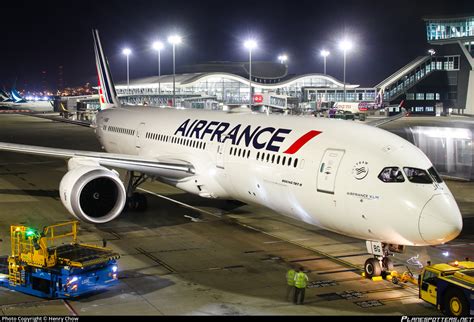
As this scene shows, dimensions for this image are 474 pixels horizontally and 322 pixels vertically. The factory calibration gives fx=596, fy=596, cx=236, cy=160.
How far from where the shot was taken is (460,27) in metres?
89.9

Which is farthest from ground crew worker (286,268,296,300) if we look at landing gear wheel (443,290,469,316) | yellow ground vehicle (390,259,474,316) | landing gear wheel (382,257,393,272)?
landing gear wheel (443,290,469,316)

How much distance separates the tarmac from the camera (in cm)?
1206

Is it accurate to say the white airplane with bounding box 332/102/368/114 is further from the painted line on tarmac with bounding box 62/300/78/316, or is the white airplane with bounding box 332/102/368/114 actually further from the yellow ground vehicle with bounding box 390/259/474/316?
the painted line on tarmac with bounding box 62/300/78/316

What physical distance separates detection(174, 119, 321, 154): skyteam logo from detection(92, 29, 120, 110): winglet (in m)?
10.3

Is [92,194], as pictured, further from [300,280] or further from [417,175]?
[417,175]

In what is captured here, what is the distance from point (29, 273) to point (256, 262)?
5.58 meters

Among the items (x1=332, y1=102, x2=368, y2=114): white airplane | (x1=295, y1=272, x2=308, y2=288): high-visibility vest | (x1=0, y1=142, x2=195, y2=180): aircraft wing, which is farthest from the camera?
(x1=332, y1=102, x2=368, y2=114): white airplane

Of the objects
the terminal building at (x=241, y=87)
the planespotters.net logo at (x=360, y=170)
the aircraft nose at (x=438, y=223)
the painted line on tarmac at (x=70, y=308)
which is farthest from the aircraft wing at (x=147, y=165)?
the terminal building at (x=241, y=87)

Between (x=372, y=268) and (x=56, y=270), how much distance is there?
7.08m

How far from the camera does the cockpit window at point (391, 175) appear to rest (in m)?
13.1

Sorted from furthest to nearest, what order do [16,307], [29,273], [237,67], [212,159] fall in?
1. [237,67]
2. [212,159]
3. [29,273]
4. [16,307]

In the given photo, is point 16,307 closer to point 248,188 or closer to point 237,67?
point 248,188

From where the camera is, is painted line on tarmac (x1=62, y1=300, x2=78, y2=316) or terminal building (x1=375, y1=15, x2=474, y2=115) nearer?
painted line on tarmac (x1=62, y1=300, x2=78, y2=316)

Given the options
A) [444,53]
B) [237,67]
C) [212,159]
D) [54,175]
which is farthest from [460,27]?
[212,159]
